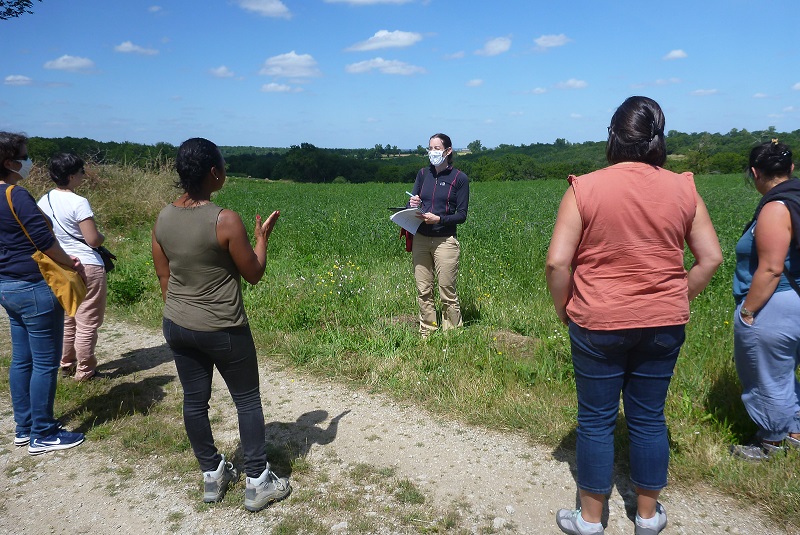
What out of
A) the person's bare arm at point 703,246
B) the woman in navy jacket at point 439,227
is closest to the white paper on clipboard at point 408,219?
the woman in navy jacket at point 439,227

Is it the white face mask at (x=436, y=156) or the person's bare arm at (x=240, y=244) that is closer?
the person's bare arm at (x=240, y=244)

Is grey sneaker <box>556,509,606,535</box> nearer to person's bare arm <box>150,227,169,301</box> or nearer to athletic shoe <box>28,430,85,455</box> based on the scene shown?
person's bare arm <box>150,227,169,301</box>

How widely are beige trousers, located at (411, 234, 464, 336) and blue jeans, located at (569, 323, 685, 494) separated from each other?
289 centimetres

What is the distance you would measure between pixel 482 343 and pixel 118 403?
3096mm

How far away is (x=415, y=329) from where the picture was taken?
596 centimetres

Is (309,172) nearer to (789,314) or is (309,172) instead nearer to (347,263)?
(347,263)

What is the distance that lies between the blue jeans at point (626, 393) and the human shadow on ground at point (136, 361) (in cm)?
431

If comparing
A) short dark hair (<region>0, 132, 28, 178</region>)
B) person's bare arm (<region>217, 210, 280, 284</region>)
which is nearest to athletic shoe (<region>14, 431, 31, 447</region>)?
short dark hair (<region>0, 132, 28, 178</region>)

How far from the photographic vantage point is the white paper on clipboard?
5332mm

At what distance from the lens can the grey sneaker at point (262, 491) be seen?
3098 mm

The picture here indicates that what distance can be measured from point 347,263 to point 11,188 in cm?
553

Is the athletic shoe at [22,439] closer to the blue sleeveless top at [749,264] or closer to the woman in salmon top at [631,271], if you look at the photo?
the woman in salmon top at [631,271]

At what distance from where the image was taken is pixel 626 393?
2.65m

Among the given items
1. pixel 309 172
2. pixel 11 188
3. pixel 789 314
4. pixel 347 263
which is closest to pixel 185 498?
pixel 11 188
